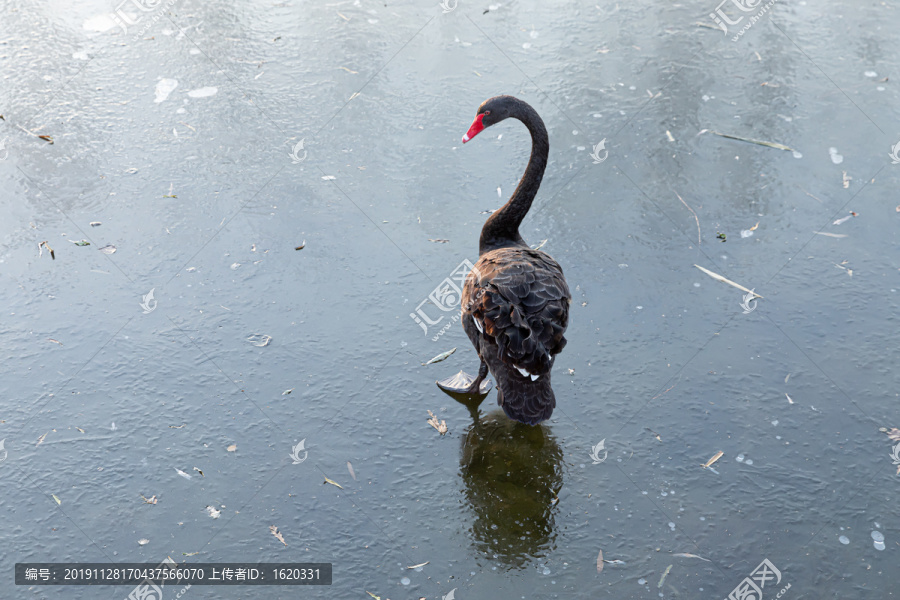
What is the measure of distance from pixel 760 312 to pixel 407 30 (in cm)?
448

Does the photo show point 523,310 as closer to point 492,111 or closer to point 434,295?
point 434,295

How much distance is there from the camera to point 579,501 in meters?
Result: 3.53

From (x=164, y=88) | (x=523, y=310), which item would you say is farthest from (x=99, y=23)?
(x=523, y=310)

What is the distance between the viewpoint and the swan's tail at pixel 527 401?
137 inches

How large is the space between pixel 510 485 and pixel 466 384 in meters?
0.70

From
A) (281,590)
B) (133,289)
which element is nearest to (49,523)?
(281,590)

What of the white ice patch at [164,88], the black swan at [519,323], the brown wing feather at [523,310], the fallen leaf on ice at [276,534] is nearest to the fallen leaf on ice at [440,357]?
the black swan at [519,323]

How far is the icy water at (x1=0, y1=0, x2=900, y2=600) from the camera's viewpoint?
3398mm

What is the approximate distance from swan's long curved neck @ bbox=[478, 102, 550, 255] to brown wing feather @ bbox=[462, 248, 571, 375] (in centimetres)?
56

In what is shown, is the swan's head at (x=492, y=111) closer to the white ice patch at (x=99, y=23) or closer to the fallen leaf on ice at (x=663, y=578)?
the fallen leaf on ice at (x=663, y=578)

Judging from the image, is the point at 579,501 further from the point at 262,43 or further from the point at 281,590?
the point at 262,43

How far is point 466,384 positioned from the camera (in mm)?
4082

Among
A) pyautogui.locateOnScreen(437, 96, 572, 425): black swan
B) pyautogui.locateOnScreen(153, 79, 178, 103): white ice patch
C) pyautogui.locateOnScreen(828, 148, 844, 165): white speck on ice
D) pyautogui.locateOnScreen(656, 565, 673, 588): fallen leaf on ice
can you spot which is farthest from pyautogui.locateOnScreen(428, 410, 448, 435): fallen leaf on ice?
pyautogui.locateOnScreen(153, 79, 178, 103): white ice patch

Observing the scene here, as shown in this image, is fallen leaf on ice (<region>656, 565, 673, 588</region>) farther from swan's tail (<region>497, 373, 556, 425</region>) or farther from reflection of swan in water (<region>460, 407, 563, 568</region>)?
swan's tail (<region>497, 373, 556, 425</region>)
